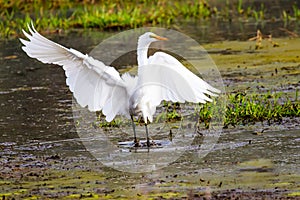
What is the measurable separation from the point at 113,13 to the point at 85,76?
337 inches

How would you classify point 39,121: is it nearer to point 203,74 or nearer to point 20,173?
point 20,173

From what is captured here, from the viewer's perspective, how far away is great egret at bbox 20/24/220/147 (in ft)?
24.4

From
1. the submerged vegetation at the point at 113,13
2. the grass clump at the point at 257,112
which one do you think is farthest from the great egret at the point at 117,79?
the submerged vegetation at the point at 113,13

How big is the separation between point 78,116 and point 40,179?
2.60m

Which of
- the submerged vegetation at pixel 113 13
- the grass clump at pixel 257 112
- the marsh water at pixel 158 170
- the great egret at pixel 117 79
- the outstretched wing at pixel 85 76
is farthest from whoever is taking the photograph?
the submerged vegetation at pixel 113 13

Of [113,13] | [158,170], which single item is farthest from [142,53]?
[113,13]

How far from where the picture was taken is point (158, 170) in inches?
270

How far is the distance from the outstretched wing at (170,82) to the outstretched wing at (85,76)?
12.4 inches

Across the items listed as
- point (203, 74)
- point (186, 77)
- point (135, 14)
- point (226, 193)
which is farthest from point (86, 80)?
point (135, 14)

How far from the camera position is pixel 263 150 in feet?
23.9

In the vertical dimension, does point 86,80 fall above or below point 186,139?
above

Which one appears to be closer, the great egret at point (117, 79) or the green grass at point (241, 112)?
the great egret at point (117, 79)

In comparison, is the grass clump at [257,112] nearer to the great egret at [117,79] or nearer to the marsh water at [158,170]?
the marsh water at [158,170]

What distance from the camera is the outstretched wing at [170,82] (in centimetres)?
726
